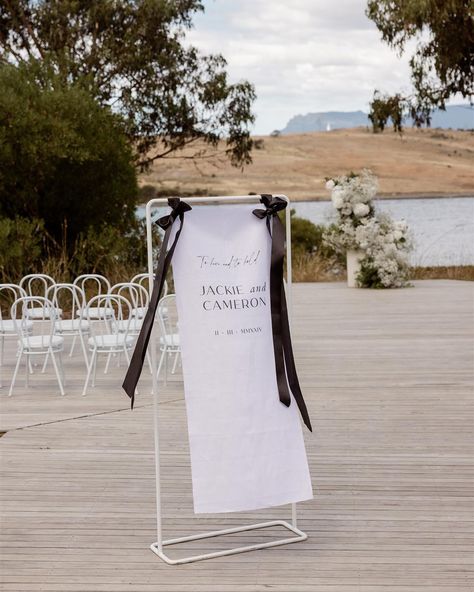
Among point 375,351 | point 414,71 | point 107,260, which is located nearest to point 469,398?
point 375,351

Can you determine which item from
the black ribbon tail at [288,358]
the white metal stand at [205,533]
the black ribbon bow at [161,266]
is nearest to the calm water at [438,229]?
the white metal stand at [205,533]

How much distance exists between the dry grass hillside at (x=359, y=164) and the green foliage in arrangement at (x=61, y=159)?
854 inches

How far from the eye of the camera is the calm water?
18.6 metres

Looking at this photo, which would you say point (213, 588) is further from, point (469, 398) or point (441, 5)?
point (441, 5)

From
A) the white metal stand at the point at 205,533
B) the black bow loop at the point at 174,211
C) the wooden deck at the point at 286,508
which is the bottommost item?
the wooden deck at the point at 286,508

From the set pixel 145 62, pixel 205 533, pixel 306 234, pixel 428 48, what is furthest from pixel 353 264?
pixel 205 533

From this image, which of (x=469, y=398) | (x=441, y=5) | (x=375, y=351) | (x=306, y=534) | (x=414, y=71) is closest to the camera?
(x=306, y=534)

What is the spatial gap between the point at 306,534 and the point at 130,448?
66.9 inches

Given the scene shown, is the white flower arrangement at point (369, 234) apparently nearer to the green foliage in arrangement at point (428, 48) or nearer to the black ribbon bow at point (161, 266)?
the green foliage in arrangement at point (428, 48)

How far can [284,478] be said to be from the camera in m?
3.86

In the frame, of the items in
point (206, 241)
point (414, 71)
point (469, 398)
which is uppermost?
point (414, 71)

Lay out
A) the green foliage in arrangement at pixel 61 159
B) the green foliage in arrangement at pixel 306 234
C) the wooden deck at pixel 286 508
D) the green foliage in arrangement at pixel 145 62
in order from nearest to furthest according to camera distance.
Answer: the wooden deck at pixel 286 508 < the green foliage in arrangement at pixel 61 159 < the green foliage in arrangement at pixel 306 234 < the green foliage in arrangement at pixel 145 62

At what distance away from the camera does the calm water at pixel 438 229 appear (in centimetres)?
1856

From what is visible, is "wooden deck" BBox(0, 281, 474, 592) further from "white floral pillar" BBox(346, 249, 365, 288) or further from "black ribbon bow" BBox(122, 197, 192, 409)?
"white floral pillar" BBox(346, 249, 365, 288)
